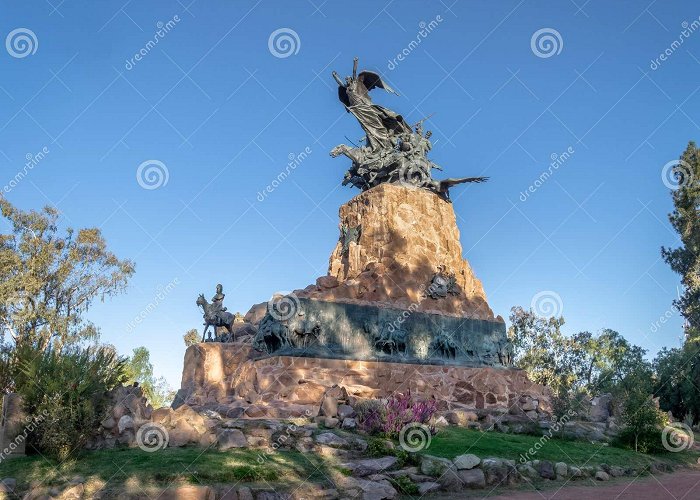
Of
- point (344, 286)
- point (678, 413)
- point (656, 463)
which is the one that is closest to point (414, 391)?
point (344, 286)

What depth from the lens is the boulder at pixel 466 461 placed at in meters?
10.8

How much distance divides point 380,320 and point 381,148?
31.4 ft

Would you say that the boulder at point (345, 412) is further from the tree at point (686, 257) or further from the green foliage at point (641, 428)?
the tree at point (686, 257)

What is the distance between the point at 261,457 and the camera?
10.2m

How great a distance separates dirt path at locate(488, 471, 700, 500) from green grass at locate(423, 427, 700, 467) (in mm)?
1186

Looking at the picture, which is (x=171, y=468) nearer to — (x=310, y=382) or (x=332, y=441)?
(x=332, y=441)

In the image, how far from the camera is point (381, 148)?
2730 centimetres

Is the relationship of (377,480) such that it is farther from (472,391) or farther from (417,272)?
(417,272)

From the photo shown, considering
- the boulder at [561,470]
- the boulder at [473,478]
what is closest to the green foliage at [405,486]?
the boulder at [473,478]

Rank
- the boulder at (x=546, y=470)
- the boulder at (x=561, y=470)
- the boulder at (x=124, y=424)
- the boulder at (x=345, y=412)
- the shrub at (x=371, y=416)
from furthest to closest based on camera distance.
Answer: the boulder at (x=345, y=412), the shrub at (x=371, y=416), the boulder at (x=561, y=470), the boulder at (x=546, y=470), the boulder at (x=124, y=424)

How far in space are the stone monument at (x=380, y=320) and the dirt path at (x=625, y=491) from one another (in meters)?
7.13

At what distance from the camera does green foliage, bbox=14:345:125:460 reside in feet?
32.6

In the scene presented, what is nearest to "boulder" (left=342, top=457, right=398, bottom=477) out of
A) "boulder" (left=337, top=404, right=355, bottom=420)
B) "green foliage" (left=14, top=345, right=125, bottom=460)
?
"boulder" (left=337, top=404, right=355, bottom=420)

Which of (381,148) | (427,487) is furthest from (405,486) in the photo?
(381,148)
